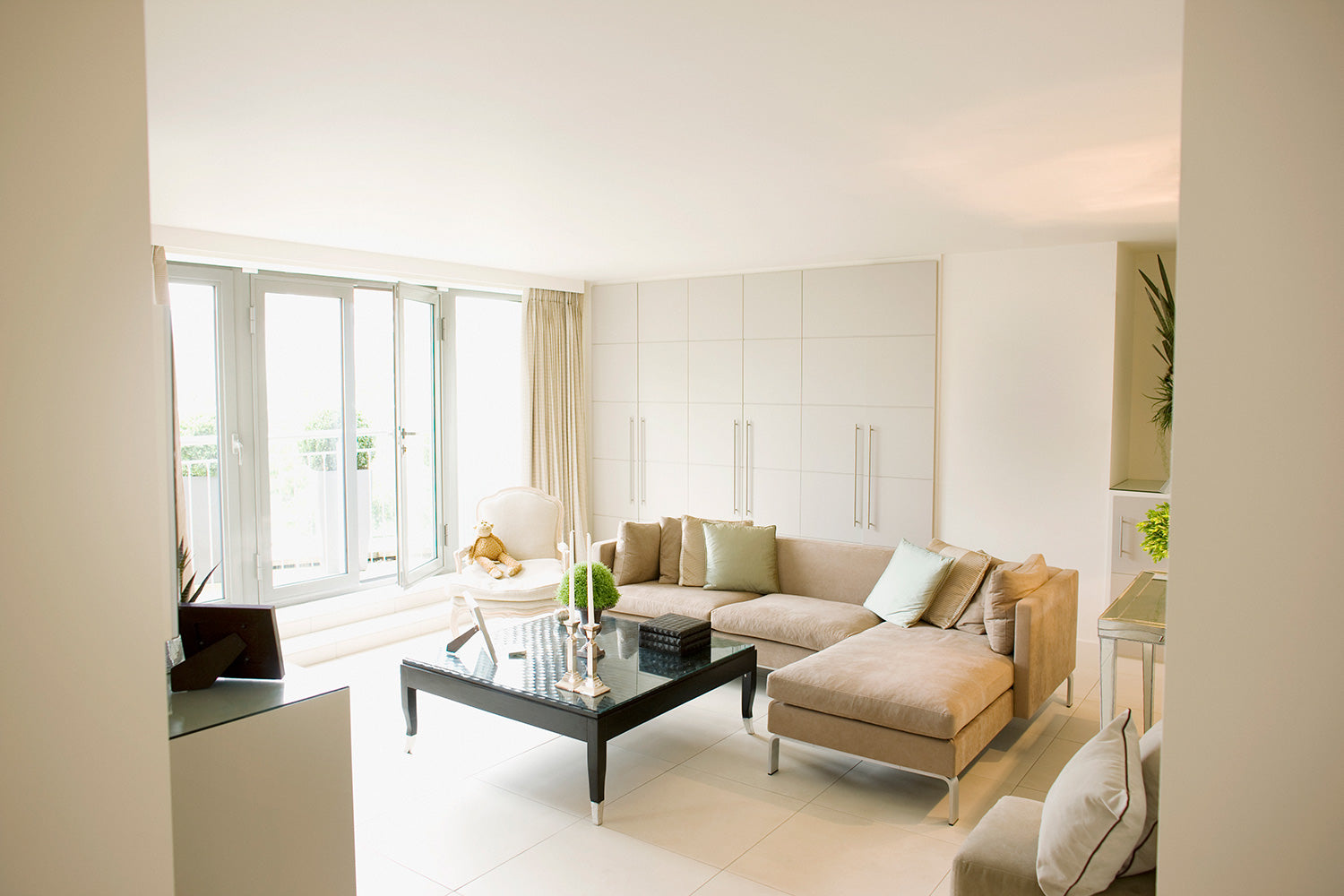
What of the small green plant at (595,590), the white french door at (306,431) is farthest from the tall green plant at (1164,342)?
the white french door at (306,431)

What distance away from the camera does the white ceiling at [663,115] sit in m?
2.02

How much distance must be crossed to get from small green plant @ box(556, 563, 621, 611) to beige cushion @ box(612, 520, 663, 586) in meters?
0.95

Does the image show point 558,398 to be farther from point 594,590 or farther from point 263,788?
point 263,788

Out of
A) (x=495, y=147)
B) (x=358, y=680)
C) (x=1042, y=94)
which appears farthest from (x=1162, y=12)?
(x=358, y=680)

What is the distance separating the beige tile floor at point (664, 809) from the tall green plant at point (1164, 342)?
2.03 m

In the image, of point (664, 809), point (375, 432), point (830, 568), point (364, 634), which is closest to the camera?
point (664, 809)

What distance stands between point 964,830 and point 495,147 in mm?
3006

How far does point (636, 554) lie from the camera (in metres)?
5.36

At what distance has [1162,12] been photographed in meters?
1.96

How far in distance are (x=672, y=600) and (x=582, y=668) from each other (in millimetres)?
1216

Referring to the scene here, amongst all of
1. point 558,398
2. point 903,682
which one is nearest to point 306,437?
point 558,398

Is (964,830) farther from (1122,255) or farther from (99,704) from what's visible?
(1122,255)

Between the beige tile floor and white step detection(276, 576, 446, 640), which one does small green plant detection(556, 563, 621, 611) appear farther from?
white step detection(276, 576, 446, 640)

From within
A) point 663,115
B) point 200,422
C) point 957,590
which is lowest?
point 957,590
